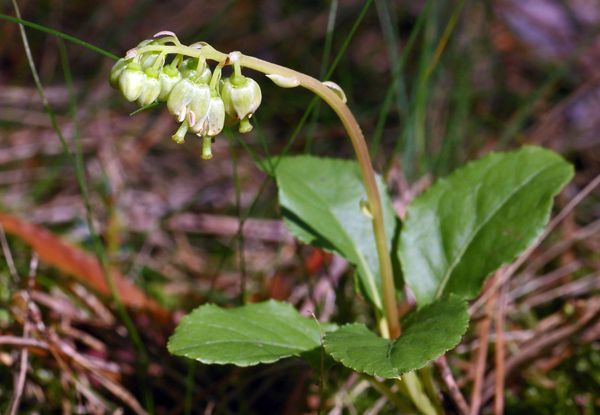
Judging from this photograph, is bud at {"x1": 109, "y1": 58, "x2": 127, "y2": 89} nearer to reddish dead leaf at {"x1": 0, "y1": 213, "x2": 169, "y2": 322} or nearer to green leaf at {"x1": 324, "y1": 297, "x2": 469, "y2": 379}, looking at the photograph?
green leaf at {"x1": 324, "y1": 297, "x2": 469, "y2": 379}

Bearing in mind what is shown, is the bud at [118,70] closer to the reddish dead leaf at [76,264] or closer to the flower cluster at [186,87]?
the flower cluster at [186,87]

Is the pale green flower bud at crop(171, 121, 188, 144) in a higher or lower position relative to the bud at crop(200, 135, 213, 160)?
higher

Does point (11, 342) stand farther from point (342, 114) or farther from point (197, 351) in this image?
point (342, 114)

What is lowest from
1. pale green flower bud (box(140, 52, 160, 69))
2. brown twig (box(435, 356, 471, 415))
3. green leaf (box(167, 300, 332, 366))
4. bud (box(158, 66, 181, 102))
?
brown twig (box(435, 356, 471, 415))

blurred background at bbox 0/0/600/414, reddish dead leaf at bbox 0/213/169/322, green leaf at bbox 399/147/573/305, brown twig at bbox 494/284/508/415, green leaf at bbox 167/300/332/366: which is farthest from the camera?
reddish dead leaf at bbox 0/213/169/322

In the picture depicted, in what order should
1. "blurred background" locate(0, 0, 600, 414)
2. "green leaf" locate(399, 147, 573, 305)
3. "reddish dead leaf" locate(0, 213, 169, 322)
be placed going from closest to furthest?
"green leaf" locate(399, 147, 573, 305)
"blurred background" locate(0, 0, 600, 414)
"reddish dead leaf" locate(0, 213, 169, 322)

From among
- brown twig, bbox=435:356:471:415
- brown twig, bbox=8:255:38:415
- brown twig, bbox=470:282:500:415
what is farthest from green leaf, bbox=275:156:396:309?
brown twig, bbox=8:255:38:415

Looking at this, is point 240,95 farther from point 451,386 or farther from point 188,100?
point 451,386
